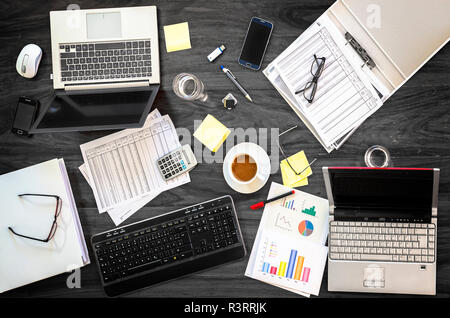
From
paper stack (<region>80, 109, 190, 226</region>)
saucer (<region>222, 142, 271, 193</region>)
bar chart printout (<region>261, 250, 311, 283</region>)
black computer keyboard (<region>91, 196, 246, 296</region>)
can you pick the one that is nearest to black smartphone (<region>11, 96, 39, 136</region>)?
paper stack (<region>80, 109, 190, 226</region>)

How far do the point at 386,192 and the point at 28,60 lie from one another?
1218 millimetres

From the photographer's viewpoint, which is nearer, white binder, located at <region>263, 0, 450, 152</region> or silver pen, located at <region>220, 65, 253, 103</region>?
white binder, located at <region>263, 0, 450, 152</region>

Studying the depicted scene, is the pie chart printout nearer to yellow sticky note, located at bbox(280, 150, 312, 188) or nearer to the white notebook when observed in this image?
yellow sticky note, located at bbox(280, 150, 312, 188)

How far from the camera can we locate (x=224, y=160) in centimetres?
125

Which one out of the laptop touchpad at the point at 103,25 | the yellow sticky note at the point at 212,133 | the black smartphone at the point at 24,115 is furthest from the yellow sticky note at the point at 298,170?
the black smartphone at the point at 24,115

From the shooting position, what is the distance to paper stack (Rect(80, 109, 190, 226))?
1261mm

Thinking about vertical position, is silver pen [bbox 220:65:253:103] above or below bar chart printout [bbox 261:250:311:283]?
above

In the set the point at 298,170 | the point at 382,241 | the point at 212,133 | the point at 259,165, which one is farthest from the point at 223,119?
the point at 382,241

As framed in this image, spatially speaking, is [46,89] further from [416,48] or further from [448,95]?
[448,95]

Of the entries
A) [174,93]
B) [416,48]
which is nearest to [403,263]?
[416,48]

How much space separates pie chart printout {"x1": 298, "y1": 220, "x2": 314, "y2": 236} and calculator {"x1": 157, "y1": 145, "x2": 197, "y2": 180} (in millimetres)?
400

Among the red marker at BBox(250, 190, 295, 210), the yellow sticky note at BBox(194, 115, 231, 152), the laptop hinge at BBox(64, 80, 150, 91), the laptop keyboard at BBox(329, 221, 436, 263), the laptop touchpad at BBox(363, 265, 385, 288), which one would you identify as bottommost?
the laptop touchpad at BBox(363, 265, 385, 288)

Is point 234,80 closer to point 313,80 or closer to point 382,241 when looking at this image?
point 313,80

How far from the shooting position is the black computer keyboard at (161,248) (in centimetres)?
122
